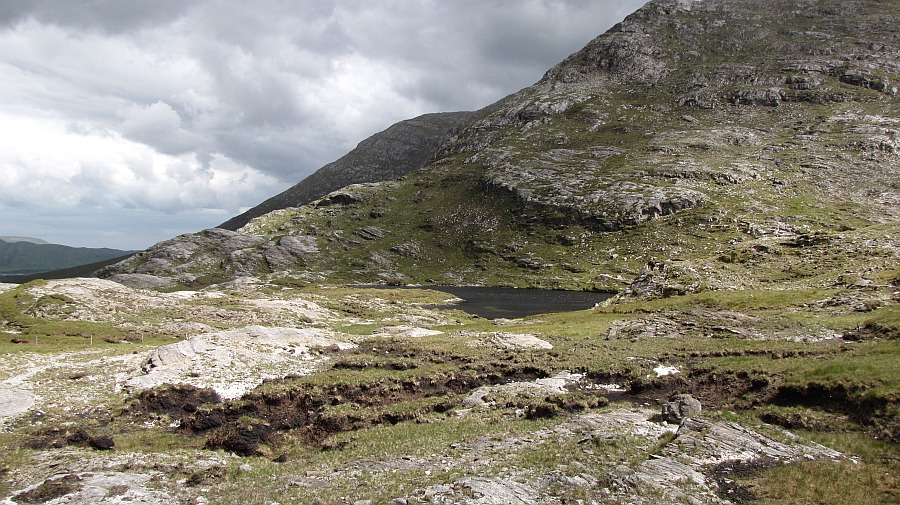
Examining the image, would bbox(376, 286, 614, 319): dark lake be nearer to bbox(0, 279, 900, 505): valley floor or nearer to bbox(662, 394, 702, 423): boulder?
bbox(0, 279, 900, 505): valley floor

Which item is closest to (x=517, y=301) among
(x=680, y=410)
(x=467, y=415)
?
(x=467, y=415)

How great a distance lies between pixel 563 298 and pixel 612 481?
14074 cm

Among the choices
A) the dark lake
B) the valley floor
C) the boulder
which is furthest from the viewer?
the dark lake

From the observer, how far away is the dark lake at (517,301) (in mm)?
126062

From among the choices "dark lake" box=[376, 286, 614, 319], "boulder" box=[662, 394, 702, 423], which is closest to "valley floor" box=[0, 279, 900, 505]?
"boulder" box=[662, 394, 702, 423]

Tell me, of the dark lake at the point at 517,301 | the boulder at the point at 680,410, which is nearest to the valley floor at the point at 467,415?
the boulder at the point at 680,410

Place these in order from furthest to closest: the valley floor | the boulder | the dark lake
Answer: the dark lake → the boulder → the valley floor

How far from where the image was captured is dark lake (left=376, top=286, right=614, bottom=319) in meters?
126

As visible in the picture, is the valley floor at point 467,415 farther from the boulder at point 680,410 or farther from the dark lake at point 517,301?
the dark lake at point 517,301

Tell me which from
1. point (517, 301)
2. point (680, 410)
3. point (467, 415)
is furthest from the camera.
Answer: point (517, 301)

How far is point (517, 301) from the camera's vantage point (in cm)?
15175

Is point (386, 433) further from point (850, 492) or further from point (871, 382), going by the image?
point (871, 382)

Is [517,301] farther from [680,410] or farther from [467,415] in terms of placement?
[680,410]

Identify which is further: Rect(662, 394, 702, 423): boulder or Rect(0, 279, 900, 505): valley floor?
Rect(662, 394, 702, 423): boulder
